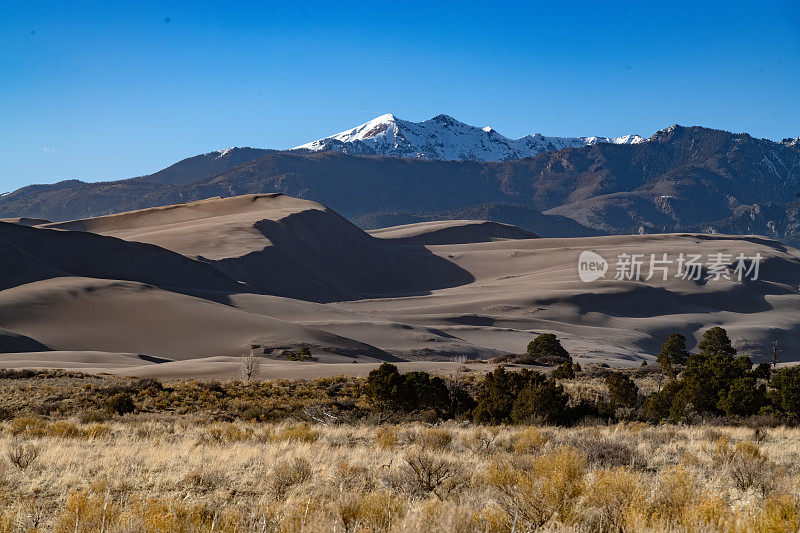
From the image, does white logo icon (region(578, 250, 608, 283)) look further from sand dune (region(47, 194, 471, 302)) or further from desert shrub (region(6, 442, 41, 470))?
desert shrub (region(6, 442, 41, 470))

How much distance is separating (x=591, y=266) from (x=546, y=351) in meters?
87.0

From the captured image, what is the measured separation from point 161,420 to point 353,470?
1119 cm

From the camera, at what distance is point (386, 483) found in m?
8.52

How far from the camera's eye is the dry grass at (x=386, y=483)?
19.9 feet

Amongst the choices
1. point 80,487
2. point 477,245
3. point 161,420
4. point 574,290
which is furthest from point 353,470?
point 477,245

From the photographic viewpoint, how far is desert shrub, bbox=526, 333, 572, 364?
155 feet

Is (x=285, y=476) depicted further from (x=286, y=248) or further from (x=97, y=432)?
(x=286, y=248)

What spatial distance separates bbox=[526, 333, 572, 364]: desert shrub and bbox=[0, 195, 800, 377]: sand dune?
10800 mm

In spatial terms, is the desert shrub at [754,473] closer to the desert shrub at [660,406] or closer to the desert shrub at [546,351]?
the desert shrub at [660,406]

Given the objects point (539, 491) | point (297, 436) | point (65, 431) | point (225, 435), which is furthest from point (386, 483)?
point (65, 431)

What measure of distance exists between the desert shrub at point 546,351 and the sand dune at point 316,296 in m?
10.8

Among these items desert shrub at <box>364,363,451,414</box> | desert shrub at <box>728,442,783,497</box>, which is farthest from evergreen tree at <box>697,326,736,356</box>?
desert shrub at <box>728,442,783,497</box>

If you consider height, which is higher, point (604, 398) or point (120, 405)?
point (120, 405)

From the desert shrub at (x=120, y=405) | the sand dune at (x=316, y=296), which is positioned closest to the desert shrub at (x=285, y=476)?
the desert shrub at (x=120, y=405)
